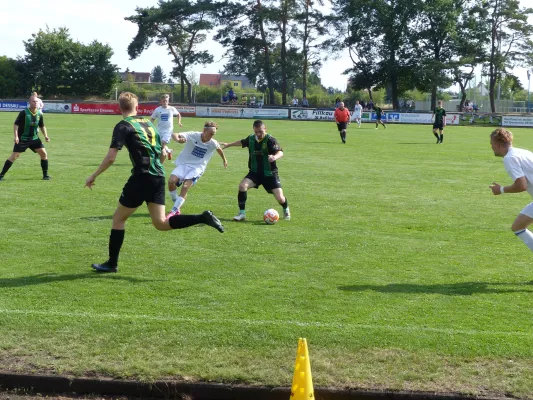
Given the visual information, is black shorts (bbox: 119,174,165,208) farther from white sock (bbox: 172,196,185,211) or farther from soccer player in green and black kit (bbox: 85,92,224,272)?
white sock (bbox: 172,196,185,211)

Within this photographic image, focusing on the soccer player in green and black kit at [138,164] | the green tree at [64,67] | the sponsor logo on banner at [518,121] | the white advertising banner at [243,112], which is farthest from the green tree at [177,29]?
the soccer player in green and black kit at [138,164]

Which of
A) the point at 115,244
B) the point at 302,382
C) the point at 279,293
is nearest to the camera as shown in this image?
the point at 302,382

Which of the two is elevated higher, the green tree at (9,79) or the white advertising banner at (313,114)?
the green tree at (9,79)

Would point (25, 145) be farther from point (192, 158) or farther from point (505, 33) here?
point (505, 33)

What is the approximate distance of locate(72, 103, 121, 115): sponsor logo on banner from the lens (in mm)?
56312

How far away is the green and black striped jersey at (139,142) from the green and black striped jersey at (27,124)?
8.89 metres

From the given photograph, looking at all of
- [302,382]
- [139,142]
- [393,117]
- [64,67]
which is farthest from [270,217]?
[64,67]

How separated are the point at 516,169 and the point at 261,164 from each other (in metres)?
5.21

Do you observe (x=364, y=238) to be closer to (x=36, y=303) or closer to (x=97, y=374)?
(x=36, y=303)

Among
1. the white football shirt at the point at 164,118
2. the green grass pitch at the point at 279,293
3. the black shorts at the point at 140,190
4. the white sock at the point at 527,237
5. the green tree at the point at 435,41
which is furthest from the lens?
the green tree at the point at 435,41

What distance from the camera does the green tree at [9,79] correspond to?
2653 inches

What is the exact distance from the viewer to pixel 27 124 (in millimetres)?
15906

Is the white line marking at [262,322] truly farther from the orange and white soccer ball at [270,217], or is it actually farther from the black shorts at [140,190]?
the orange and white soccer ball at [270,217]

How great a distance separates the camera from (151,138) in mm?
7945
